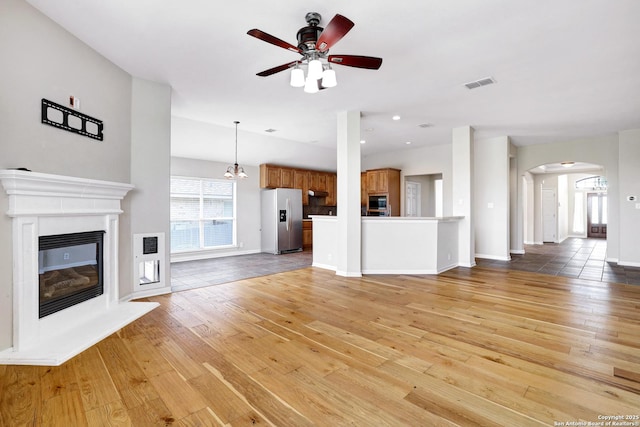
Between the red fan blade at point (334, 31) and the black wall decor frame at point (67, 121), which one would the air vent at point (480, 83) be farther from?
the black wall decor frame at point (67, 121)

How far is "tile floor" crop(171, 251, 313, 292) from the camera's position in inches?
187

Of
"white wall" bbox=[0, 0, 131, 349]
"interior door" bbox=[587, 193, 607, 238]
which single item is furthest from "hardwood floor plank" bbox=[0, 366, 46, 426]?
"interior door" bbox=[587, 193, 607, 238]

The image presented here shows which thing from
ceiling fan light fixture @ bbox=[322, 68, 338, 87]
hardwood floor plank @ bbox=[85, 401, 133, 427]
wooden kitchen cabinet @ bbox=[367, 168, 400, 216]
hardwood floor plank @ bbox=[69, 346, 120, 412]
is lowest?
hardwood floor plank @ bbox=[69, 346, 120, 412]

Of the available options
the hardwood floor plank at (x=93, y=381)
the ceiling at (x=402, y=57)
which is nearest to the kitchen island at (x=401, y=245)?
the ceiling at (x=402, y=57)

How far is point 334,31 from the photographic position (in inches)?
83.7

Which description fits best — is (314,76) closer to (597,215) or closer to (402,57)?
(402,57)

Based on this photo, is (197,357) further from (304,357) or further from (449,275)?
(449,275)

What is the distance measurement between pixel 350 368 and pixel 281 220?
238 inches

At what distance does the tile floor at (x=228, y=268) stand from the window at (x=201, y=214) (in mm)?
635

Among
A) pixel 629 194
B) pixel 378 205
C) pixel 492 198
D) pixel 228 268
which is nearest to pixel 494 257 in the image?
pixel 492 198

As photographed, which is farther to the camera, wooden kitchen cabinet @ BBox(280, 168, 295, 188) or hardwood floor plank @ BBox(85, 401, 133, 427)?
wooden kitchen cabinet @ BBox(280, 168, 295, 188)

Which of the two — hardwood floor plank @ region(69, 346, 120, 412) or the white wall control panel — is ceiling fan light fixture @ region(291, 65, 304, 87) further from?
the white wall control panel

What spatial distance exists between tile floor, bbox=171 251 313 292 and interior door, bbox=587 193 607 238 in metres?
12.1

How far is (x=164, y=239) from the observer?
13.1 ft
